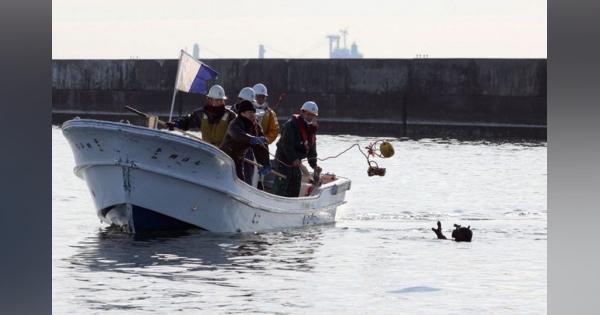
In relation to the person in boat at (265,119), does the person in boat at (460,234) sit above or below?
below

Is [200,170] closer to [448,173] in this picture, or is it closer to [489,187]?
[489,187]

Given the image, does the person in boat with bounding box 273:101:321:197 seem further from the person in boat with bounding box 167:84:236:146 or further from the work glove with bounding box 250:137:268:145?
the work glove with bounding box 250:137:268:145

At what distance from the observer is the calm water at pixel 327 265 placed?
9945 mm

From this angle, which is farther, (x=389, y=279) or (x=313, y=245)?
(x=313, y=245)

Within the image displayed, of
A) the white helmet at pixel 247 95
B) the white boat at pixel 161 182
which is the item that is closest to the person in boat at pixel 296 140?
the white boat at pixel 161 182

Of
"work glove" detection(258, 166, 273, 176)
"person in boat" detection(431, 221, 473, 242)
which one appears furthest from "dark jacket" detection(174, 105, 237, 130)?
"person in boat" detection(431, 221, 473, 242)

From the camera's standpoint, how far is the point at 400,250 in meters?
15.1

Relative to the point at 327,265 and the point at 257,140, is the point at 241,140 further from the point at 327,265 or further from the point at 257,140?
the point at 327,265

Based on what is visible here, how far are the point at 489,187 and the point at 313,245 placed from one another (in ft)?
46.3

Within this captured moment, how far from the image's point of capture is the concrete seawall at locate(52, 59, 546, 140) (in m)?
49.2

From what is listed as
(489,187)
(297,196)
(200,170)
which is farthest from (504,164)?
(200,170)

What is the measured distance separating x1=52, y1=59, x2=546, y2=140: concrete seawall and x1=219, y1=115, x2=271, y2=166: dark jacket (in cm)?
3325

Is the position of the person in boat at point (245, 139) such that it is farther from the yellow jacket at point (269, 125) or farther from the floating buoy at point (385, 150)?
the floating buoy at point (385, 150)

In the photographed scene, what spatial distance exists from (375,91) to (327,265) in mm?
38666
